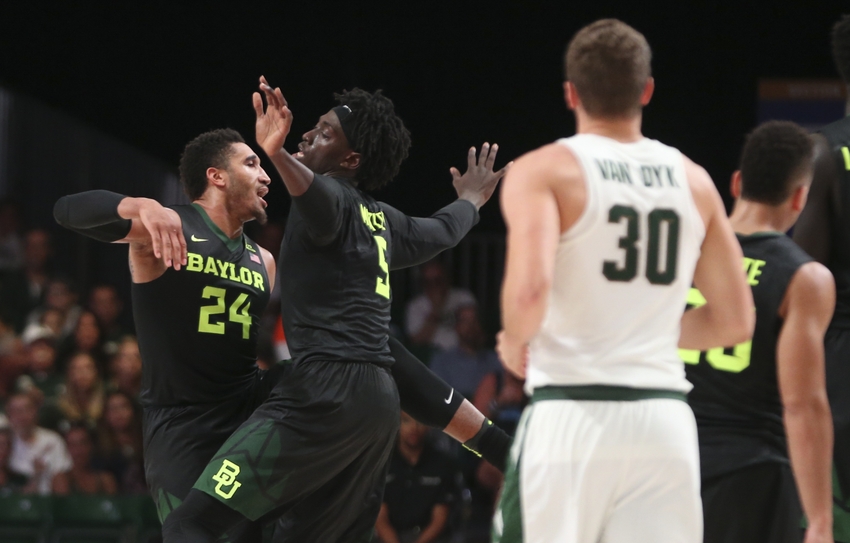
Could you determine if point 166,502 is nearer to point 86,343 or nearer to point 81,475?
point 81,475

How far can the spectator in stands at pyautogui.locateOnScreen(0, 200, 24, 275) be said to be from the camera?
439 inches

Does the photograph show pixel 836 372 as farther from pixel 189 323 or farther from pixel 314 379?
pixel 189 323

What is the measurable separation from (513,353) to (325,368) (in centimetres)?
142

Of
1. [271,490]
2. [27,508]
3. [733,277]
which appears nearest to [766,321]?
[733,277]

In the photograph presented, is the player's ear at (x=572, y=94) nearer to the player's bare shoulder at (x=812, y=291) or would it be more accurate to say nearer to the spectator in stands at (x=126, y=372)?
the player's bare shoulder at (x=812, y=291)

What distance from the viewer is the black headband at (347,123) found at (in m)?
4.50

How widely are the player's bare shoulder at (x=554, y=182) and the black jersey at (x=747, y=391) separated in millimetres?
968

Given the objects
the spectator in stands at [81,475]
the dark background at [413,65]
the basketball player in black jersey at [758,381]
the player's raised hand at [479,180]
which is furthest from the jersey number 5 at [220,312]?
the dark background at [413,65]

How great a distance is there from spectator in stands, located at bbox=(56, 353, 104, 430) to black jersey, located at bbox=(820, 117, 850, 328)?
6.91m

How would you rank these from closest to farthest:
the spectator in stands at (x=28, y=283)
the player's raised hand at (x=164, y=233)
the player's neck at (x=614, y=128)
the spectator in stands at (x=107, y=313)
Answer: the player's neck at (x=614, y=128) < the player's raised hand at (x=164, y=233) < the spectator in stands at (x=107, y=313) < the spectator in stands at (x=28, y=283)

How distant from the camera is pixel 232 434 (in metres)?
4.21

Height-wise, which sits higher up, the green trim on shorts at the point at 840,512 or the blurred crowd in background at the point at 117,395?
the green trim on shorts at the point at 840,512

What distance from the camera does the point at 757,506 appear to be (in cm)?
354

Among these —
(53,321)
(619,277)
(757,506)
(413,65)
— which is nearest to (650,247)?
(619,277)
